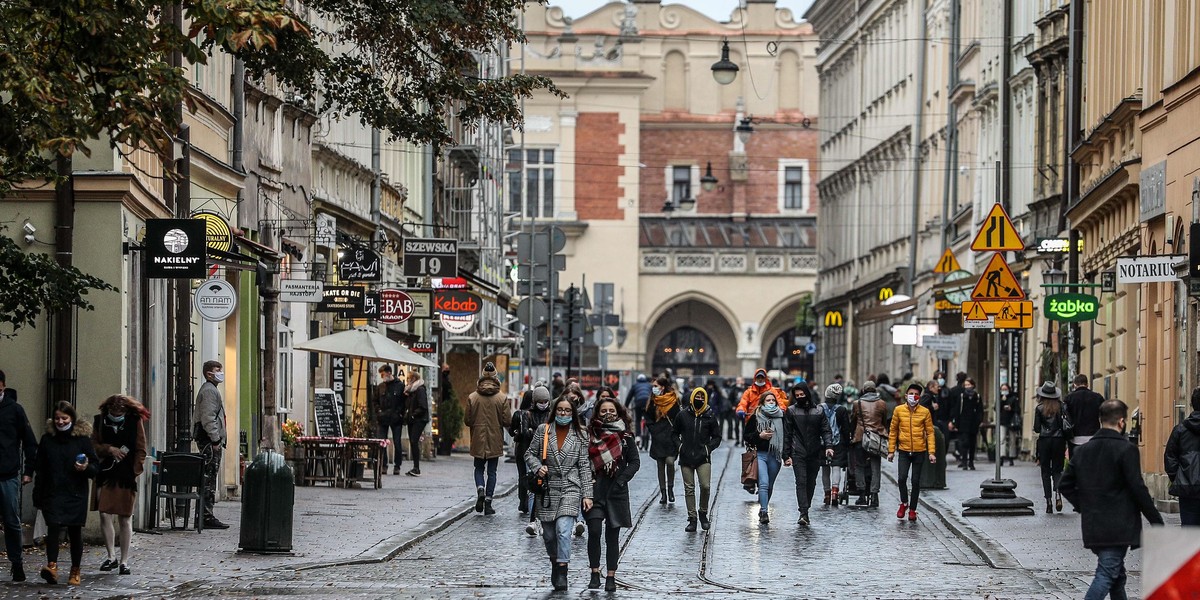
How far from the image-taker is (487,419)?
2606 cm

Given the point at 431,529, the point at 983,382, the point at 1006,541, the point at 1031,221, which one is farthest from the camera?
the point at 983,382

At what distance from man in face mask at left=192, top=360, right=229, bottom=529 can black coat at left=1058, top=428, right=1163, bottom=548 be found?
444 inches

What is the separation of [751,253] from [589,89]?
9.04m

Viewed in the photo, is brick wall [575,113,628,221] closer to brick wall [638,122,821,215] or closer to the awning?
brick wall [638,122,821,215]

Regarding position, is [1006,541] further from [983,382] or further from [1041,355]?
[983,382]

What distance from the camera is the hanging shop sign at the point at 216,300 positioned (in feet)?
72.0

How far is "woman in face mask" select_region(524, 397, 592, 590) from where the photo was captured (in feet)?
54.2

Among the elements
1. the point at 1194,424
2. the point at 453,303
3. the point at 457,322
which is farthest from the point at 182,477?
the point at 453,303

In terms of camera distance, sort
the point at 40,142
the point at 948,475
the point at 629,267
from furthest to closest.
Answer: the point at 629,267, the point at 948,475, the point at 40,142

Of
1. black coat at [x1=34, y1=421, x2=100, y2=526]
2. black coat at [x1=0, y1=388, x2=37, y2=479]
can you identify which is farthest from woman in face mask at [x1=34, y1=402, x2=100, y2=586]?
black coat at [x1=0, y1=388, x2=37, y2=479]

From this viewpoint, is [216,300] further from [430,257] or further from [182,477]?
[430,257]

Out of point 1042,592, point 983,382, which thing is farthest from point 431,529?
point 983,382

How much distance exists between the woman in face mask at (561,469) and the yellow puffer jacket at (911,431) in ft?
29.8

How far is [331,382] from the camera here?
36906mm
